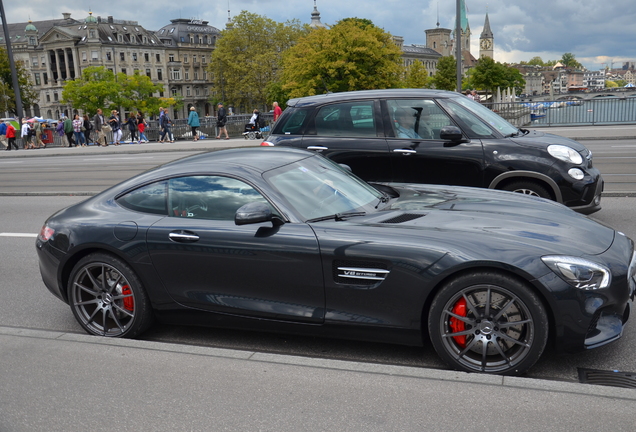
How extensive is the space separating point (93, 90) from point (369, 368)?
9343cm

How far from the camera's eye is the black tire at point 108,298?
479 cm

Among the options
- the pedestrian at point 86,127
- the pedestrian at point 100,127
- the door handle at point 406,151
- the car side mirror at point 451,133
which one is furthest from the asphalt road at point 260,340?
the pedestrian at point 86,127

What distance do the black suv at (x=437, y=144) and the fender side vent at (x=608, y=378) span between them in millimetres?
3860

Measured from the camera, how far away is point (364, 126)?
8.39m

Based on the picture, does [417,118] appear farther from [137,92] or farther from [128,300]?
[137,92]

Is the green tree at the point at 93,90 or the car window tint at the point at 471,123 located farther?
the green tree at the point at 93,90

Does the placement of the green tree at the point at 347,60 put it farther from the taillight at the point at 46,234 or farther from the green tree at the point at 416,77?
the taillight at the point at 46,234

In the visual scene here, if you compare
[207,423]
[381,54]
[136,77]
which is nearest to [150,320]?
[207,423]

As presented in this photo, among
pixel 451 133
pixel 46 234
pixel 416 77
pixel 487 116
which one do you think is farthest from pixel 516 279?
pixel 416 77

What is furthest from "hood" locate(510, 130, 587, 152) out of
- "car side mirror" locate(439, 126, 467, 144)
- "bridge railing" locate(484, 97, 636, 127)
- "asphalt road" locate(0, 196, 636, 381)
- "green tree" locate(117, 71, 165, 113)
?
→ "green tree" locate(117, 71, 165, 113)

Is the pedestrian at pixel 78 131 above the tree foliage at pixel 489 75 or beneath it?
beneath

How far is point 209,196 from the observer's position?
469cm

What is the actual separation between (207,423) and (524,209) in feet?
8.90

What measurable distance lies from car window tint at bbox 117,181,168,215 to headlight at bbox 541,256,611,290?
272cm
